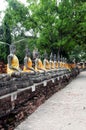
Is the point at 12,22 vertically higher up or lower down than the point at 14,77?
higher up

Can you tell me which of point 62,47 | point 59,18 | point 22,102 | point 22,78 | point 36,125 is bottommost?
point 36,125

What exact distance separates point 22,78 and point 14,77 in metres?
0.86

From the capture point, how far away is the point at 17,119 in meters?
8.23

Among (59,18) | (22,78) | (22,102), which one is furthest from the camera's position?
(59,18)

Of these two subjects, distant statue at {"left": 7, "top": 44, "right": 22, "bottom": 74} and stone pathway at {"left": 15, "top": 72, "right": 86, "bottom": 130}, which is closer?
stone pathway at {"left": 15, "top": 72, "right": 86, "bottom": 130}

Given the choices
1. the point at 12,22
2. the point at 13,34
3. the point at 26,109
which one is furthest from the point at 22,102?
the point at 13,34

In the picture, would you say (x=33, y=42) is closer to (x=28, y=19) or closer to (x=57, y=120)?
(x=28, y=19)

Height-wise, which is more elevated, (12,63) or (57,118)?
(12,63)

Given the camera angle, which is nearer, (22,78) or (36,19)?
(22,78)

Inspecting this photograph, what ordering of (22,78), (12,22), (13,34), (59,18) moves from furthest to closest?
(13,34)
(12,22)
(59,18)
(22,78)

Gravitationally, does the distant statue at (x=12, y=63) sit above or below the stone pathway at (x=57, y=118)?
above

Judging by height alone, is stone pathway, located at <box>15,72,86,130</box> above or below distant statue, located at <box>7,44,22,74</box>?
below

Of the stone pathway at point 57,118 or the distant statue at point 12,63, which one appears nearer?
the stone pathway at point 57,118

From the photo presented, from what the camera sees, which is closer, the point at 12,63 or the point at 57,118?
the point at 57,118
